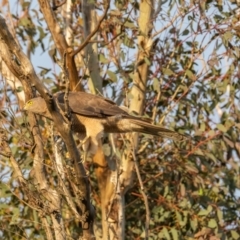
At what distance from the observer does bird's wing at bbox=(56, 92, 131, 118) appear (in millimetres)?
5820

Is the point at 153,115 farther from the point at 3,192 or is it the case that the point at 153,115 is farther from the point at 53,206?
the point at 53,206

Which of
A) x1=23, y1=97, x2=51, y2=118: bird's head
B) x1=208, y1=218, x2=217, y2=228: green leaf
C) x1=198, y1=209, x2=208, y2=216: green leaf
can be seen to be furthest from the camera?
x1=198, y1=209, x2=208, y2=216: green leaf

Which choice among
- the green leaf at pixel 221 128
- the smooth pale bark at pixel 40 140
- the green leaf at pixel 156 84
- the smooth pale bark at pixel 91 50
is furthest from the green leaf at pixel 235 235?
the smooth pale bark at pixel 40 140

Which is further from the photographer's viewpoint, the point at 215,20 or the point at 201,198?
the point at 201,198

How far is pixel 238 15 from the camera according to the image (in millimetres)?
→ 6812

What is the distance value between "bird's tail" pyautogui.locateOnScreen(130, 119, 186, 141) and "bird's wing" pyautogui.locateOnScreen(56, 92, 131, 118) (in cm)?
12

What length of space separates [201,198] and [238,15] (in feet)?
5.51

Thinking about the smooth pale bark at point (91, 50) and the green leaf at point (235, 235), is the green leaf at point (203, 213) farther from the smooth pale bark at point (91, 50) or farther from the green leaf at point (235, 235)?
the smooth pale bark at point (91, 50)

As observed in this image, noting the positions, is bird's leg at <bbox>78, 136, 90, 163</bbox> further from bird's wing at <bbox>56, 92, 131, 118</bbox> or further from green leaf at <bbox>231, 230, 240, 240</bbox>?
green leaf at <bbox>231, 230, 240, 240</bbox>

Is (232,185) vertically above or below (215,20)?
below

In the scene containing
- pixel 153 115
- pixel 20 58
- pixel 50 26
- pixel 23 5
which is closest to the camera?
pixel 20 58

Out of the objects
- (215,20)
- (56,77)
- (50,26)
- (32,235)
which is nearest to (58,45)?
(50,26)

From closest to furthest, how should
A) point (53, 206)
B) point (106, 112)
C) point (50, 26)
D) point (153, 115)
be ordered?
point (53, 206) → point (106, 112) → point (50, 26) → point (153, 115)

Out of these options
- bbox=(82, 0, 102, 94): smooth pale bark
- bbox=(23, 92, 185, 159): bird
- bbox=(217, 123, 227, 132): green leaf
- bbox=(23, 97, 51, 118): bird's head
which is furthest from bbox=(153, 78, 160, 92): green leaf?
bbox=(23, 97, 51, 118): bird's head
